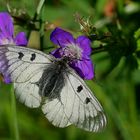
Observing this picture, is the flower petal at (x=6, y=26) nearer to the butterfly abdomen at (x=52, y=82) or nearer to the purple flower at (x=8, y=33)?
the purple flower at (x=8, y=33)

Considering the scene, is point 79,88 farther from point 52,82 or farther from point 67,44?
point 67,44

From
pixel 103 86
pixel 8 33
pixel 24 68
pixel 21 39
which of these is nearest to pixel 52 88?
pixel 24 68

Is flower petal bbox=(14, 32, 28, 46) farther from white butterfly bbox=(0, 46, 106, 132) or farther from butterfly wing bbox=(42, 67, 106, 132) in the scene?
butterfly wing bbox=(42, 67, 106, 132)

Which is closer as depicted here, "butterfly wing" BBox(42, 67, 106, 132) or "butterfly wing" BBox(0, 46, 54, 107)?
"butterfly wing" BBox(42, 67, 106, 132)

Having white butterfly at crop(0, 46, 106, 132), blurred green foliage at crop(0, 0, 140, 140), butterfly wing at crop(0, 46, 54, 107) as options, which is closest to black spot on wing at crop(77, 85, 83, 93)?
white butterfly at crop(0, 46, 106, 132)

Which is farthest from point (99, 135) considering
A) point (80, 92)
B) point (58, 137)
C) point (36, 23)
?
point (80, 92)

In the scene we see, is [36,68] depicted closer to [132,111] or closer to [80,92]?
[80,92]
